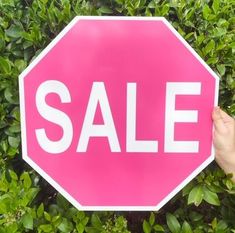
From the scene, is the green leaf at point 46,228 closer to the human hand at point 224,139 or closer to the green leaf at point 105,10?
the human hand at point 224,139

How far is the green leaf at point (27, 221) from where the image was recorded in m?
1.29

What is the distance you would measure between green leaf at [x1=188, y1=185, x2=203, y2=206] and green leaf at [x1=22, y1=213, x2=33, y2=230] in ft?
1.48

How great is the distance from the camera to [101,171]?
3.95ft

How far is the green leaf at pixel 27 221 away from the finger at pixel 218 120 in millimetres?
560

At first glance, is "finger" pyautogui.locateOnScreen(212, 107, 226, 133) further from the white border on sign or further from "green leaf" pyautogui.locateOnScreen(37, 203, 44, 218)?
"green leaf" pyautogui.locateOnScreen(37, 203, 44, 218)

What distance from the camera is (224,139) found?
1.21 m

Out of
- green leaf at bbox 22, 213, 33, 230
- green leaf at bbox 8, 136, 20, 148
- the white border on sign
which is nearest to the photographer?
Answer: the white border on sign

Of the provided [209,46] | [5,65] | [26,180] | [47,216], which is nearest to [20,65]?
[5,65]

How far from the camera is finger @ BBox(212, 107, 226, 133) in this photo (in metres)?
1.16

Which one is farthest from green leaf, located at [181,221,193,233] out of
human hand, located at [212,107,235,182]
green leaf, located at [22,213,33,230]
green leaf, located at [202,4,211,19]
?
green leaf, located at [202,4,211,19]

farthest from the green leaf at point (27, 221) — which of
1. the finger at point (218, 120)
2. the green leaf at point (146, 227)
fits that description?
the finger at point (218, 120)

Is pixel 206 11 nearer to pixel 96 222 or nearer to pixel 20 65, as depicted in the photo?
pixel 20 65

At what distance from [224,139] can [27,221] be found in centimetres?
58

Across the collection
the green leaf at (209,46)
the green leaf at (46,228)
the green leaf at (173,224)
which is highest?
the green leaf at (209,46)
